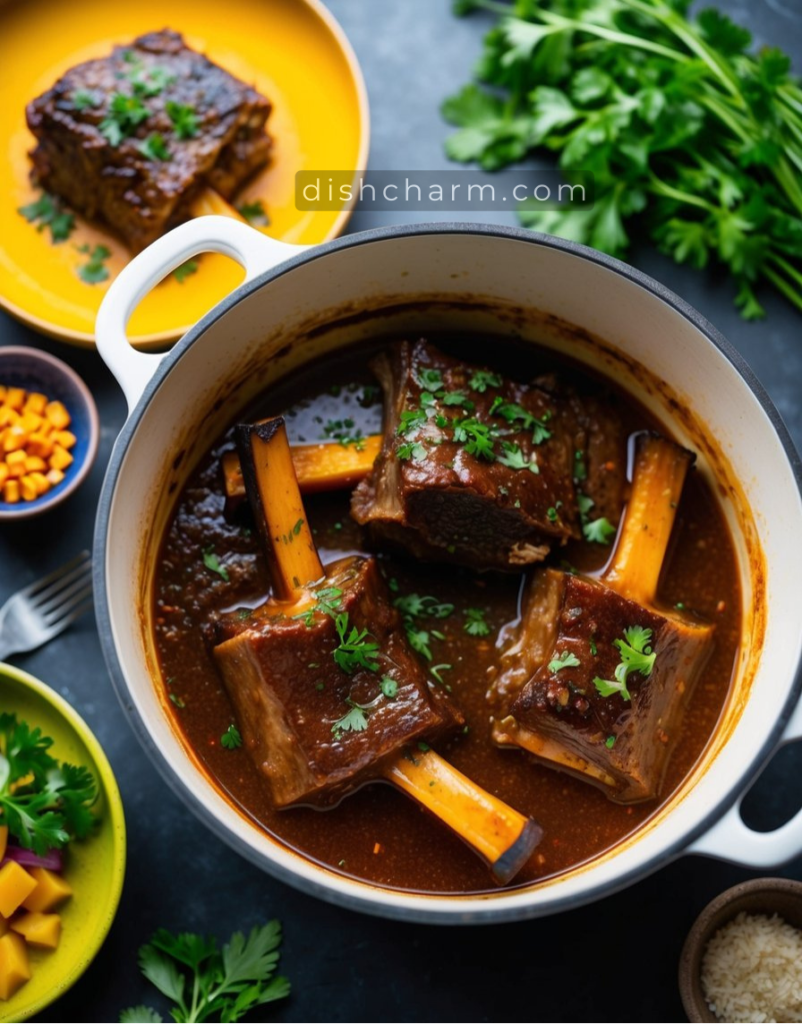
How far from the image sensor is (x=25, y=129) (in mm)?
3443

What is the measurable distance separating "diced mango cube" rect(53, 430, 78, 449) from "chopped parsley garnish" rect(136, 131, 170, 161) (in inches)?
35.1

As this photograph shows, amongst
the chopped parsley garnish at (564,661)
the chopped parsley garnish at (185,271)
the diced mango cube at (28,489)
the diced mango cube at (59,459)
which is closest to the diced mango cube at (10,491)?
the diced mango cube at (28,489)

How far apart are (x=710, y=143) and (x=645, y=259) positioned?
1.36 ft

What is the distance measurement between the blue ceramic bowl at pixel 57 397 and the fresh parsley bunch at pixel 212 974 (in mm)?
1289

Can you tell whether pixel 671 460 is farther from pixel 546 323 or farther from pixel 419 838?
pixel 419 838

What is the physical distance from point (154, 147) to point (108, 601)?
1.60 m

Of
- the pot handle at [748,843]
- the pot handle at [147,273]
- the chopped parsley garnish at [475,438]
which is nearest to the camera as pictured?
the pot handle at [748,843]

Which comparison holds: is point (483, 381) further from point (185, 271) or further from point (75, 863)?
point (75, 863)

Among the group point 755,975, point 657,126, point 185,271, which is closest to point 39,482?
point 185,271

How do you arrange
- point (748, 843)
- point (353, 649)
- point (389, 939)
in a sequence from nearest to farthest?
point (748, 843), point (353, 649), point (389, 939)

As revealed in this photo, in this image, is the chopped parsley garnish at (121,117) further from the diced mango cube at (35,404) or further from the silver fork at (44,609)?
the silver fork at (44,609)

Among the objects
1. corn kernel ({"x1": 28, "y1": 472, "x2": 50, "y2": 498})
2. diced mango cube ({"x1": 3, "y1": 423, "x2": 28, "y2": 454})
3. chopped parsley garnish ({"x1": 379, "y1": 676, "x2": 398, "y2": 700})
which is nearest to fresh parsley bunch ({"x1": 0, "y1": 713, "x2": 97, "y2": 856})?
corn kernel ({"x1": 28, "y1": 472, "x2": 50, "y2": 498})

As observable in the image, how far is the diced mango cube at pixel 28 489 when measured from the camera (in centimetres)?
314

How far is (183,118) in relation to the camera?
10.9 feet
